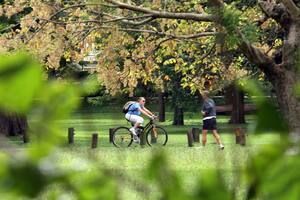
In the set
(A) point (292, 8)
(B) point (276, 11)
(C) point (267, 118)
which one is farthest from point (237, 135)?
(B) point (276, 11)

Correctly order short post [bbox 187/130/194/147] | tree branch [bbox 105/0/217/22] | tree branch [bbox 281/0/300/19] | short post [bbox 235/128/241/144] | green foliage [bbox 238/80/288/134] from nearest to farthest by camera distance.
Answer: green foliage [bbox 238/80/288/134]
short post [bbox 235/128/241/144]
tree branch [bbox 281/0/300/19]
tree branch [bbox 105/0/217/22]
short post [bbox 187/130/194/147]

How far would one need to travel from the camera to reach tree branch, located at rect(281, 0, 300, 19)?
9.08 metres

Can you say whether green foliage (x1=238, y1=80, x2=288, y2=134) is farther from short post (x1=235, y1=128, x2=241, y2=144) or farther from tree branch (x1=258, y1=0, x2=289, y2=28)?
tree branch (x1=258, y1=0, x2=289, y2=28)

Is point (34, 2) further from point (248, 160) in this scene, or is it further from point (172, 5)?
point (248, 160)

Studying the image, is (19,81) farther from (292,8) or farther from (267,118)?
(292,8)

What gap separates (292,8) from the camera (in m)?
9.38

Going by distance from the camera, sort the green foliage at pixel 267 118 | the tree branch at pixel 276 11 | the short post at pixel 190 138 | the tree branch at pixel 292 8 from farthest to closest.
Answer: the short post at pixel 190 138, the tree branch at pixel 276 11, the tree branch at pixel 292 8, the green foliage at pixel 267 118

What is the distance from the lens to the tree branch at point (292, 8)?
29.8 feet

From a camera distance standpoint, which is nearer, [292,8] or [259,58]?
[292,8]

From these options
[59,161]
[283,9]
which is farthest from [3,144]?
[283,9]

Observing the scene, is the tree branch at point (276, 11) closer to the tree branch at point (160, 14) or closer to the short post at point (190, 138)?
the tree branch at point (160, 14)

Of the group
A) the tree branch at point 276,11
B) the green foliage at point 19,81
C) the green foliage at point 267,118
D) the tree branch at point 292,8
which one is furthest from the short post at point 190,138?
the green foliage at point 19,81

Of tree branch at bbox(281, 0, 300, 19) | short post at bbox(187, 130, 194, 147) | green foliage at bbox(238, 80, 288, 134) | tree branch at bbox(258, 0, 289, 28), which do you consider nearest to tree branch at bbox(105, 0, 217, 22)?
tree branch at bbox(258, 0, 289, 28)

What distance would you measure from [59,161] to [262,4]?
10512 millimetres
